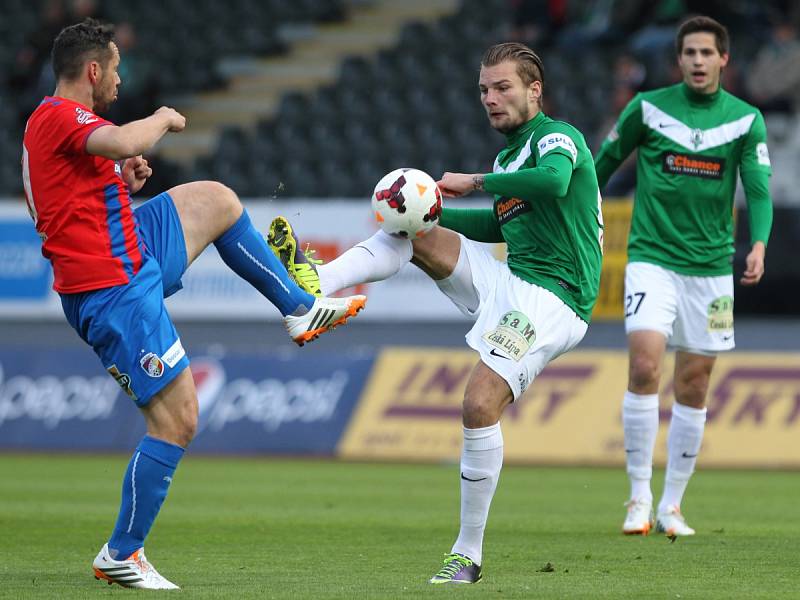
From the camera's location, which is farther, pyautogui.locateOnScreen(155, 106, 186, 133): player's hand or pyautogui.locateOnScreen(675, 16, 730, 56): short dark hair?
pyautogui.locateOnScreen(675, 16, 730, 56): short dark hair

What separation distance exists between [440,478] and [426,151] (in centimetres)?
679

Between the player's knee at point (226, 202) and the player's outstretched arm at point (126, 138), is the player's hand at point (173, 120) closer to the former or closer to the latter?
the player's outstretched arm at point (126, 138)

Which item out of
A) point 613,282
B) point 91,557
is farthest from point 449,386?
point 91,557

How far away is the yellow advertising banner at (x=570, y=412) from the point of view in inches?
545

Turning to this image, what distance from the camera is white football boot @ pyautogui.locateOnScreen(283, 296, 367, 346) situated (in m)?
6.76

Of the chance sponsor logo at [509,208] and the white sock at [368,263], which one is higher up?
the chance sponsor logo at [509,208]

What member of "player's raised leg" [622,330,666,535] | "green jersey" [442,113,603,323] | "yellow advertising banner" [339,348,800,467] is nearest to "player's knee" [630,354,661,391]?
"player's raised leg" [622,330,666,535]

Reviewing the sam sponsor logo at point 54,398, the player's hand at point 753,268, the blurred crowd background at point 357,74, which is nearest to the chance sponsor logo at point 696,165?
the player's hand at point 753,268

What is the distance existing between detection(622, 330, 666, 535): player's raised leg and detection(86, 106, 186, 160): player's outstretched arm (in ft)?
11.5

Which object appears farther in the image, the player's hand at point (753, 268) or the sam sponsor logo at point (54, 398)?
the sam sponsor logo at point (54, 398)

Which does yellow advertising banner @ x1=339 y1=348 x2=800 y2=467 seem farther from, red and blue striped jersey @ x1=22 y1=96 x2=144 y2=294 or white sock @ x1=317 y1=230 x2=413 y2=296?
red and blue striped jersey @ x1=22 y1=96 x2=144 y2=294

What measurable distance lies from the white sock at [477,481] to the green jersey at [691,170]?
2686 mm

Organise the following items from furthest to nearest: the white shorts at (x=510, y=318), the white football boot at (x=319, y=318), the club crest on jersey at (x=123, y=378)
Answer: the white football boot at (x=319, y=318) < the white shorts at (x=510, y=318) < the club crest on jersey at (x=123, y=378)

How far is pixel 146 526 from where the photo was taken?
629 centimetres
